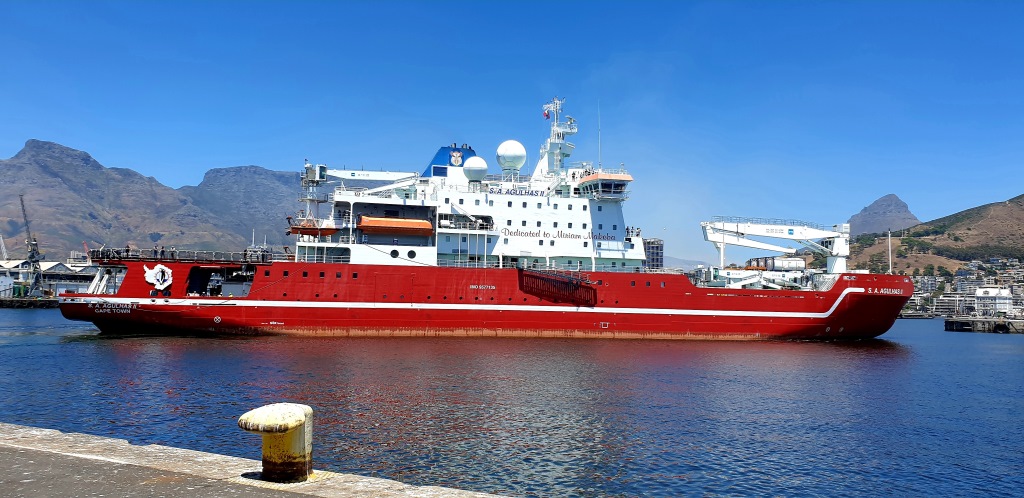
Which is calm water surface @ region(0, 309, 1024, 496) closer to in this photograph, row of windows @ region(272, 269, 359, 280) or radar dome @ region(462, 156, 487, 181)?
row of windows @ region(272, 269, 359, 280)

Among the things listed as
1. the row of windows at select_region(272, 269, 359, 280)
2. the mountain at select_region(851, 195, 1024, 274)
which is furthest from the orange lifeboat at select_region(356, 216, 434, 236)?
the mountain at select_region(851, 195, 1024, 274)

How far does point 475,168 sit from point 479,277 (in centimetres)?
690

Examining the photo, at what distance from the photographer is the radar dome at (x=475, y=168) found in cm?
3672

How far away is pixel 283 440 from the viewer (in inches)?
279

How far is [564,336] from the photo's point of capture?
33.6 meters

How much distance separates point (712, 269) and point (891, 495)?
82.2ft

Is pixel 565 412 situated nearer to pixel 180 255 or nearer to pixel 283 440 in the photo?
pixel 283 440

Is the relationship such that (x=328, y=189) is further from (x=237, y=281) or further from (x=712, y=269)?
(x=712, y=269)

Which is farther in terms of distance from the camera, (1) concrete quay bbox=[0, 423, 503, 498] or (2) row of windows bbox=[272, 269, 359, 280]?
(2) row of windows bbox=[272, 269, 359, 280]

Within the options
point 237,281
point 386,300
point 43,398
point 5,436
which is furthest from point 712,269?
point 5,436

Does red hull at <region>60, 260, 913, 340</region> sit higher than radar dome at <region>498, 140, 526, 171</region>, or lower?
lower

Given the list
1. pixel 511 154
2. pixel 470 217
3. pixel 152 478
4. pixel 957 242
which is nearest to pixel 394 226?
pixel 470 217

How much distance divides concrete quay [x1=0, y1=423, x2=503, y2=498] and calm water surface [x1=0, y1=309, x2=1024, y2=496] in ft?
12.8

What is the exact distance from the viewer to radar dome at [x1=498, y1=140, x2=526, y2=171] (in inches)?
1523
